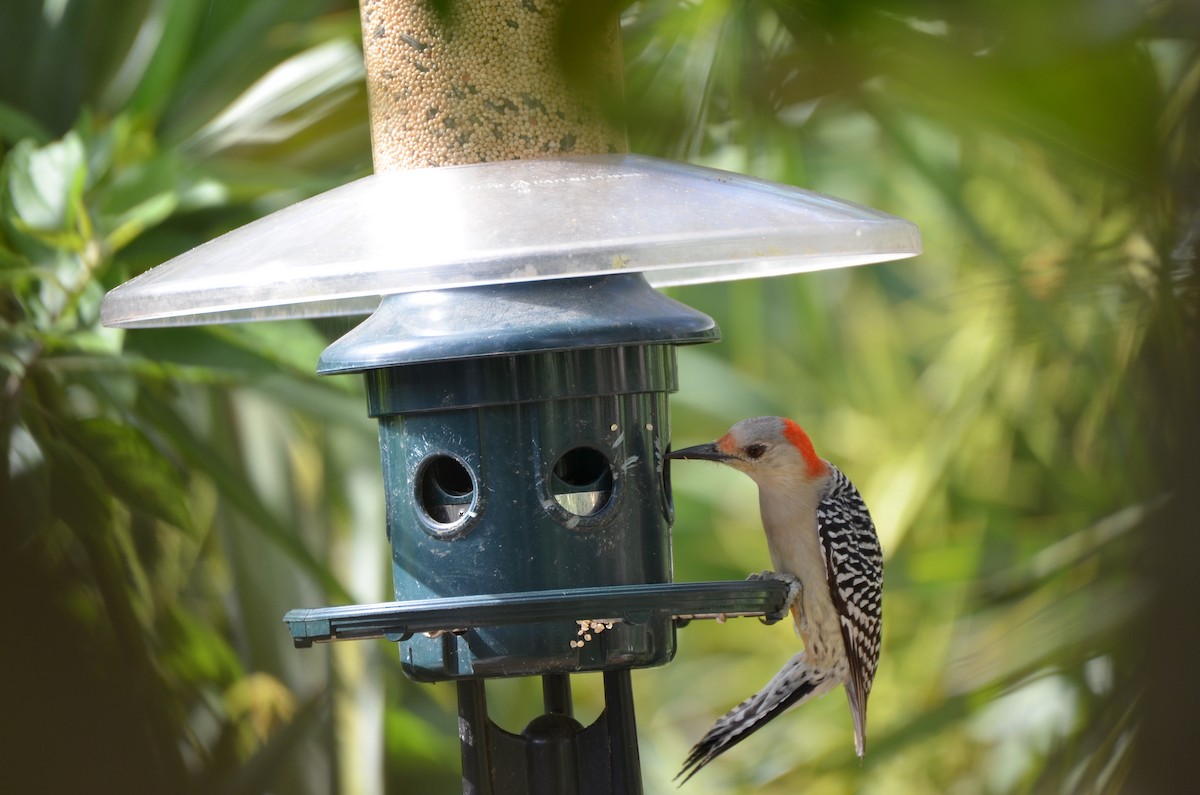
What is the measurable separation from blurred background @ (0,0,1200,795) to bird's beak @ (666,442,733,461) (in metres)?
0.52

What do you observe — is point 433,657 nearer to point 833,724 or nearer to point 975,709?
point 975,709

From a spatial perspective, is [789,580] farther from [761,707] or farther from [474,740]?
[474,740]

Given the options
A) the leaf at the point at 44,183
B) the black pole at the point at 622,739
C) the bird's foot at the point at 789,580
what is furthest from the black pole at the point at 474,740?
the leaf at the point at 44,183

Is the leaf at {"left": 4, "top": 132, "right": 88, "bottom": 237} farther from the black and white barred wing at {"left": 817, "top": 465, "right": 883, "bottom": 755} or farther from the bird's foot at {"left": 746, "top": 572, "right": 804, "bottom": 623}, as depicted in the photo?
the black and white barred wing at {"left": 817, "top": 465, "right": 883, "bottom": 755}

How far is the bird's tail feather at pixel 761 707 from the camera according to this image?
2455 mm

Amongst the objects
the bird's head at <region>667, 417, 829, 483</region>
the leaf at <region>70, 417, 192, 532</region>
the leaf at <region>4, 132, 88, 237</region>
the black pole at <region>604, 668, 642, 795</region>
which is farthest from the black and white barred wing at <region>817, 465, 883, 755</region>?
the leaf at <region>4, 132, 88, 237</region>

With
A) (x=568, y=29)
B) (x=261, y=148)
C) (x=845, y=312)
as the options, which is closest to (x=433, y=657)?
(x=568, y=29)

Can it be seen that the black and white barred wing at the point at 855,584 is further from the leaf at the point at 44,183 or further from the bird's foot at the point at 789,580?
the leaf at the point at 44,183

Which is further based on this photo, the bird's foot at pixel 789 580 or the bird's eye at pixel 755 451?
the bird's eye at pixel 755 451

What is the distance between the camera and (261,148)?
394cm

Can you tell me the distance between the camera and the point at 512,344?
1931mm

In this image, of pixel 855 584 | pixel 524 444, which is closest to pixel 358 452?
pixel 855 584

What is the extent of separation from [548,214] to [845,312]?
3.45 metres

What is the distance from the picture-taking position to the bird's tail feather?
2.46 meters
